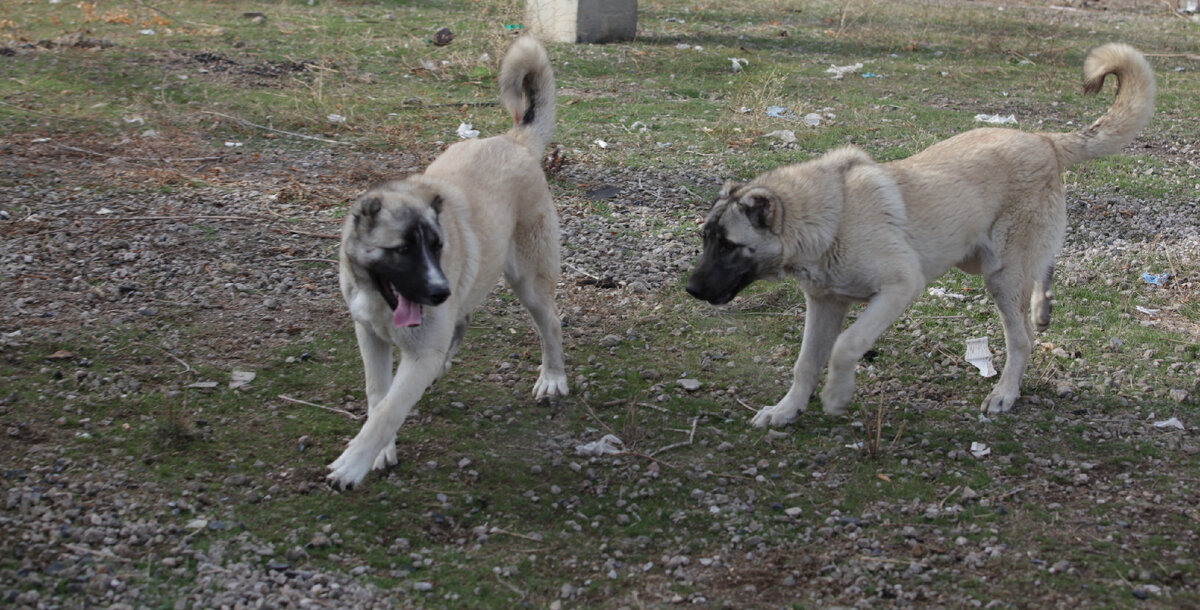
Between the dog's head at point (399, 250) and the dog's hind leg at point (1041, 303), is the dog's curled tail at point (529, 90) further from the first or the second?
the dog's hind leg at point (1041, 303)

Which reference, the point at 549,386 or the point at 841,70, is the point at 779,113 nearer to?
the point at 841,70

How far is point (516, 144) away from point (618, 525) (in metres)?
2.14

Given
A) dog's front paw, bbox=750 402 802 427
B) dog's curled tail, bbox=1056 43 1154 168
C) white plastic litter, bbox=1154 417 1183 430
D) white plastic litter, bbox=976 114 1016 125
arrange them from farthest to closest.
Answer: white plastic litter, bbox=976 114 1016 125 < dog's curled tail, bbox=1056 43 1154 168 < dog's front paw, bbox=750 402 802 427 < white plastic litter, bbox=1154 417 1183 430

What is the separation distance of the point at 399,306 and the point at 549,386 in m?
1.30

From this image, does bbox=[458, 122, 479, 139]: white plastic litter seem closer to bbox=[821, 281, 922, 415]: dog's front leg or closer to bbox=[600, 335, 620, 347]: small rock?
bbox=[600, 335, 620, 347]: small rock

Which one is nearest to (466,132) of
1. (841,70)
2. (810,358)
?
(810,358)

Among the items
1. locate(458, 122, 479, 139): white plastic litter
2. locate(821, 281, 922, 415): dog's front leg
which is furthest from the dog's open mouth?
locate(458, 122, 479, 139): white plastic litter

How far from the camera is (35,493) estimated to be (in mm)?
3893

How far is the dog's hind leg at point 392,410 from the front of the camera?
13.2ft

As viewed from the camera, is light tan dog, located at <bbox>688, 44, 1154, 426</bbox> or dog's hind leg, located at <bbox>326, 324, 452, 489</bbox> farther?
light tan dog, located at <bbox>688, 44, 1154, 426</bbox>

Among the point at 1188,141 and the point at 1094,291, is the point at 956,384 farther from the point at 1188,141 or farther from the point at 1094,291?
the point at 1188,141

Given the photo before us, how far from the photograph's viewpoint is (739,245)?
486 cm

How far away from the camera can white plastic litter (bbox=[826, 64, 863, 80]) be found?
1192 cm

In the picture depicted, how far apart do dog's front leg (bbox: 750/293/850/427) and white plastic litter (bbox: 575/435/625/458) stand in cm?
73
